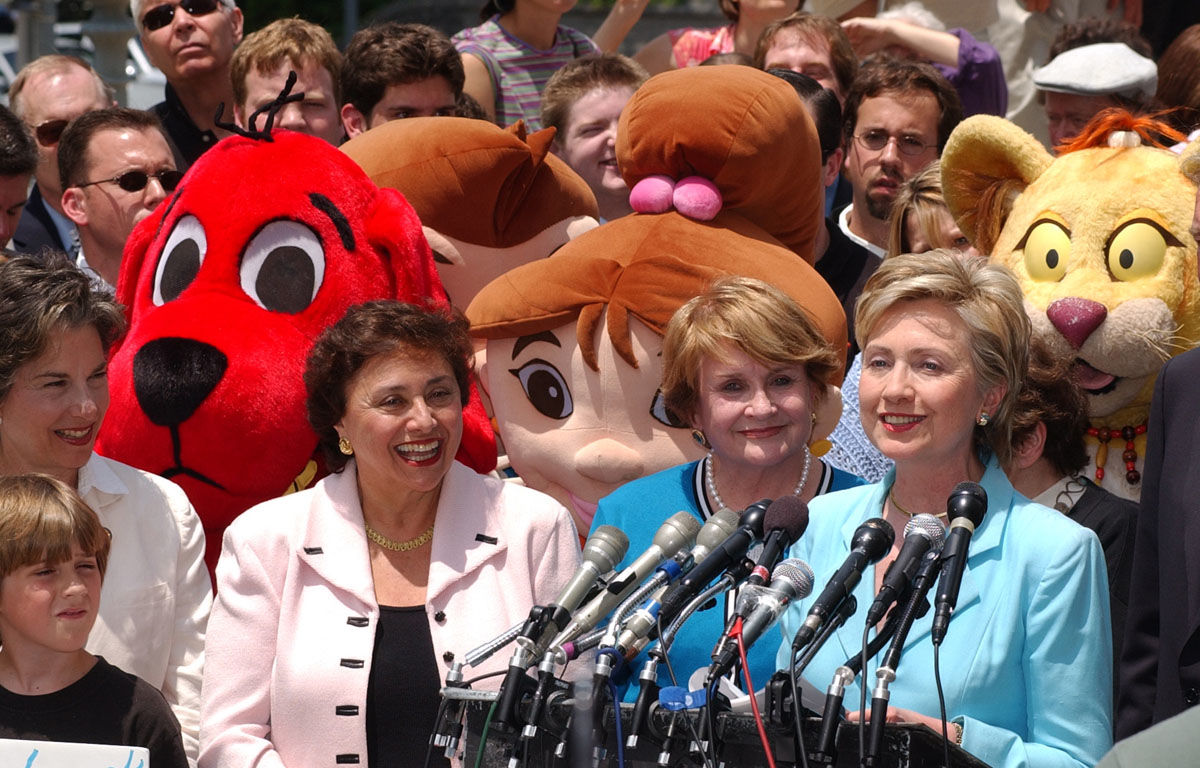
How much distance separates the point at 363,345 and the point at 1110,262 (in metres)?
2.02

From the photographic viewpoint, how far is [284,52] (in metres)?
6.08

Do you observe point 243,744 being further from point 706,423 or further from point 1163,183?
point 1163,183

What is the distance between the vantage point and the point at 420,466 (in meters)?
3.98

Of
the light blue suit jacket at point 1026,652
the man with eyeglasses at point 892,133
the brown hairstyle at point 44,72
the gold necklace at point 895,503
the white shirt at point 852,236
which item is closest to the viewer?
the light blue suit jacket at point 1026,652

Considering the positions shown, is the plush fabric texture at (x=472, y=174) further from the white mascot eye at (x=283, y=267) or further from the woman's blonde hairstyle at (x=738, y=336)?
the woman's blonde hairstyle at (x=738, y=336)

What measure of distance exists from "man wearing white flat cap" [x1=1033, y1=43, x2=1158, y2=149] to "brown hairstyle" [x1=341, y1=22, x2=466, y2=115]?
2.15m

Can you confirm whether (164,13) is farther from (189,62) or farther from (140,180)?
(140,180)

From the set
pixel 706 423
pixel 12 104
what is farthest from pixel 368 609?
pixel 12 104

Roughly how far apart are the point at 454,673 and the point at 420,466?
100cm

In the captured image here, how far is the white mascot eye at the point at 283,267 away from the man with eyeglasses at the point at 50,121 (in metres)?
2.08

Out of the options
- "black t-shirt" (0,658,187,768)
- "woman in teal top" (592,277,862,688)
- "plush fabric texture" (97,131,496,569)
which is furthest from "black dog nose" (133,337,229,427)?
"woman in teal top" (592,277,862,688)

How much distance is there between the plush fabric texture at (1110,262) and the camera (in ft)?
14.4

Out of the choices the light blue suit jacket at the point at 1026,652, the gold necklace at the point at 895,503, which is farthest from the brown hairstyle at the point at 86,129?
the light blue suit jacket at the point at 1026,652

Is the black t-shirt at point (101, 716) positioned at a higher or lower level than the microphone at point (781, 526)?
lower
